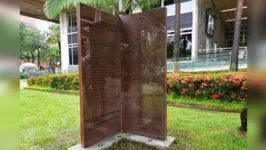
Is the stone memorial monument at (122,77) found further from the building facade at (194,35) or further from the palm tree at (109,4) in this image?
the building facade at (194,35)

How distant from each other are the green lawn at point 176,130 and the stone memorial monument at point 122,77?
0.41 m

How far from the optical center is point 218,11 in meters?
16.2

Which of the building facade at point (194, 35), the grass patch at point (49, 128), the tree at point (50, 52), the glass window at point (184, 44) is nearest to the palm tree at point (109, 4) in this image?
the grass patch at point (49, 128)

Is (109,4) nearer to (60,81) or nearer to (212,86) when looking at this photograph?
(212,86)

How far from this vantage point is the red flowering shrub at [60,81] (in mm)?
10330

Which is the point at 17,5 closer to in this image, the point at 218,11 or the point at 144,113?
the point at 144,113

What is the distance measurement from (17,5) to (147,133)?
333cm

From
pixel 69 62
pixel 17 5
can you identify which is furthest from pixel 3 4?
pixel 69 62

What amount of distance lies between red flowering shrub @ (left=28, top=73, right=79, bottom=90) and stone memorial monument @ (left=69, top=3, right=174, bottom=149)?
690 centimetres

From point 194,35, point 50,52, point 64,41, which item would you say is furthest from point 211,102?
point 50,52

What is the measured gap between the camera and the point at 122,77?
3.90m

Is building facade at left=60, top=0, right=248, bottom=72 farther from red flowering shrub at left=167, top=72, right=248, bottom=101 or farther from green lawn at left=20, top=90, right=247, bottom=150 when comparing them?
green lawn at left=20, top=90, right=247, bottom=150

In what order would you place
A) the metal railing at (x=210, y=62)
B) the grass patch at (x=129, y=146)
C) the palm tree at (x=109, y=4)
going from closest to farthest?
1. the grass patch at (x=129, y=146)
2. the palm tree at (x=109, y=4)
3. the metal railing at (x=210, y=62)

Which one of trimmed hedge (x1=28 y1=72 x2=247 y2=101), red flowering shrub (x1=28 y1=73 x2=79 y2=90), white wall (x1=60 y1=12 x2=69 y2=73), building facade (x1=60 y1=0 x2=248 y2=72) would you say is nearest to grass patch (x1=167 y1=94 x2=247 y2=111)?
trimmed hedge (x1=28 y1=72 x2=247 y2=101)
